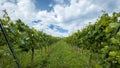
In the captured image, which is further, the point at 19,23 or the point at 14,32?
the point at 19,23

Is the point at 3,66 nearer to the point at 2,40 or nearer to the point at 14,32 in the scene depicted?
the point at 2,40

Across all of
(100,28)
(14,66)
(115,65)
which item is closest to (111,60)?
(115,65)

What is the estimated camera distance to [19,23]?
878 centimetres

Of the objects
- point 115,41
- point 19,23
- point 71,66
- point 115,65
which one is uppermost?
point 19,23

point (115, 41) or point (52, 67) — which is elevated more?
point (115, 41)

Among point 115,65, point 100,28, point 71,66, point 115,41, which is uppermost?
point 100,28

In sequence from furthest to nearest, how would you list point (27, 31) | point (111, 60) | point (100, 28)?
point (27, 31), point (100, 28), point (111, 60)

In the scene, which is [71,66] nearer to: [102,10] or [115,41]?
[102,10]

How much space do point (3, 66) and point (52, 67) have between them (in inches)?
113

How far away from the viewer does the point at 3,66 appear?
9.39 metres

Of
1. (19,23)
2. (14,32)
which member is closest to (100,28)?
(14,32)

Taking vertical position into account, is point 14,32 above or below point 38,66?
above

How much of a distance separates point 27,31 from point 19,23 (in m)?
1.36

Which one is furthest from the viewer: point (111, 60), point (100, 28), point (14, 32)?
point (14, 32)
